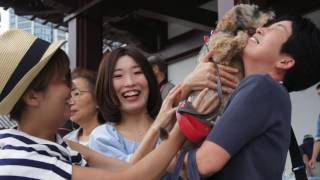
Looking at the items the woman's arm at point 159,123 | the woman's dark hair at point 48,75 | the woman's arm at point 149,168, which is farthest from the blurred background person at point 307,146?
the woman's dark hair at point 48,75

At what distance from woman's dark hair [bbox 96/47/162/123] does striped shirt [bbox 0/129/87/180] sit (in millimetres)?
788

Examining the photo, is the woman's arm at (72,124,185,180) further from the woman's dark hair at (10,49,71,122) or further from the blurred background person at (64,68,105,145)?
the blurred background person at (64,68,105,145)

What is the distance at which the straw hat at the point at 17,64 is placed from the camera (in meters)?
1.32

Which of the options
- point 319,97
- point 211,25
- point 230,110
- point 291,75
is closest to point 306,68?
point 291,75

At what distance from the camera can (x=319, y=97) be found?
5008 millimetres

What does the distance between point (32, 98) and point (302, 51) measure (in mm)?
851

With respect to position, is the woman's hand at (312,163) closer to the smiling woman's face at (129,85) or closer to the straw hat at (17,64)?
the smiling woman's face at (129,85)

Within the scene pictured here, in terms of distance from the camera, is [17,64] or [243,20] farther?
[243,20]

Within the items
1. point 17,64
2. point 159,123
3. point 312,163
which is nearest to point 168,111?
point 159,123

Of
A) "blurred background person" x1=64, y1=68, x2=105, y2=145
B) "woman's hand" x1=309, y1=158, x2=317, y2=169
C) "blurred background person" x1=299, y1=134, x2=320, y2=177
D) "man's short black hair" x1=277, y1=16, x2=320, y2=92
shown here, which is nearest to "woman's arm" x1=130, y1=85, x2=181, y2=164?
"man's short black hair" x1=277, y1=16, x2=320, y2=92

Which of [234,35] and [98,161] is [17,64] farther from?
[234,35]

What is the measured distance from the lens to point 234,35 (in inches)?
63.0

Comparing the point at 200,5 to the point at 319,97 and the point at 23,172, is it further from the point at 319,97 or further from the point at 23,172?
the point at 23,172

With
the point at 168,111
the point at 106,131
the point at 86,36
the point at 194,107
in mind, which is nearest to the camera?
the point at 194,107
